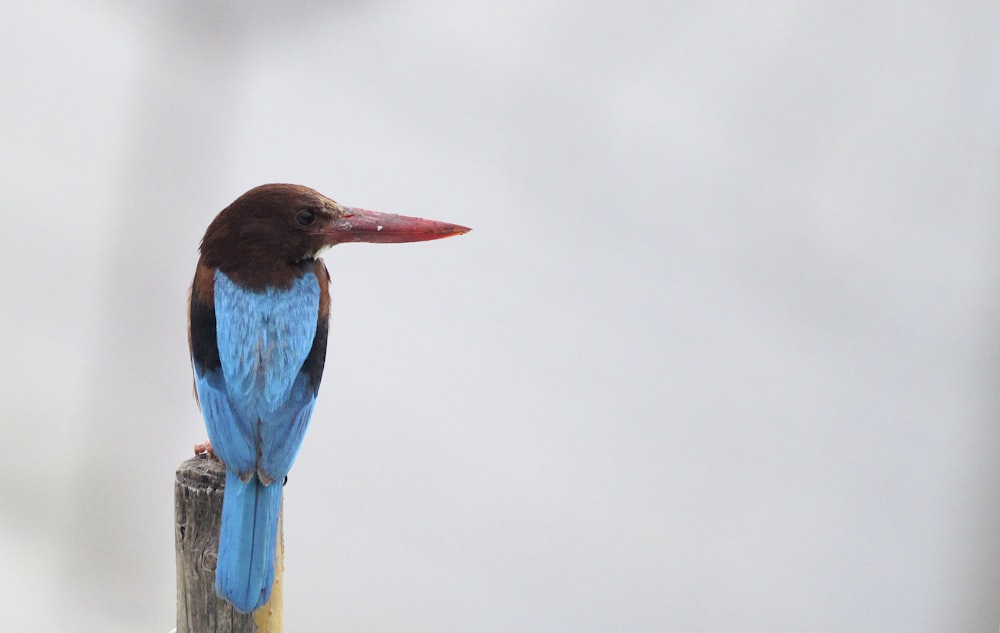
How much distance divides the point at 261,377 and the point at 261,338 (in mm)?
53

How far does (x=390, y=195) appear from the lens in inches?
76.5

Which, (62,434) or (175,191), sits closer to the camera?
(175,191)

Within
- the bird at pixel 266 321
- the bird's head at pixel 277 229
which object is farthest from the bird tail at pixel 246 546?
the bird's head at pixel 277 229

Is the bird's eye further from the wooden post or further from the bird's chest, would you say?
the wooden post

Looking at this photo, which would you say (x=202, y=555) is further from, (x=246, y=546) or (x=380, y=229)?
(x=380, y=229)

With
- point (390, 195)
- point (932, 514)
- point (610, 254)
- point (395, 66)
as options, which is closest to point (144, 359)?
point (390, 195)

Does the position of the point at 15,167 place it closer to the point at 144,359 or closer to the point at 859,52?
the point at 144,359

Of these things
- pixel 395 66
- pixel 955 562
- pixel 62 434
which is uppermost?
pixel 395 66

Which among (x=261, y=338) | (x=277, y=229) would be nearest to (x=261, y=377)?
(x=261, y=338)

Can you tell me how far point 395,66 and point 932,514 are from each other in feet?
5.63

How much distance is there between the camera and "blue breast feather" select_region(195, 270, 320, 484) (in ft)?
3.37

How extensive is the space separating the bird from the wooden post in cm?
5

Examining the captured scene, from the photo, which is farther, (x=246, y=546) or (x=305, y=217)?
(x=305, y=217)

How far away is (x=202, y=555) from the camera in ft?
3.42
